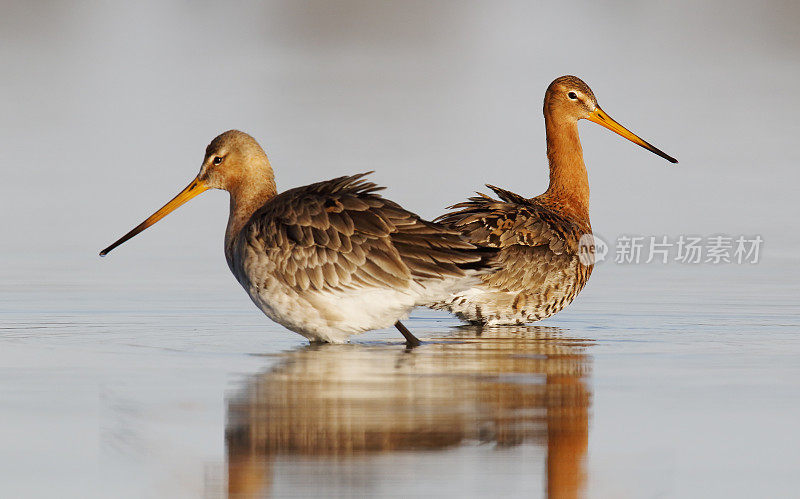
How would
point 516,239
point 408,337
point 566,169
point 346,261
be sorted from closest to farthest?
point 346,261 → point 408,337 → point 516,239 → point 566,169

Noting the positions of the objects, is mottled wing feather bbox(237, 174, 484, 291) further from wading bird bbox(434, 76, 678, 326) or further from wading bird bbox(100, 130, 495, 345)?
wading bird bbox(434, 76, 678, 326)

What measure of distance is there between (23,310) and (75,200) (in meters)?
4.88

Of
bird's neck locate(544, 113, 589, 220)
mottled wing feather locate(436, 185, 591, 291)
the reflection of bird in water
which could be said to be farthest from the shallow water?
bird's neck locate(544, 113, 589, 220)

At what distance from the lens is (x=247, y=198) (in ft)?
32.1

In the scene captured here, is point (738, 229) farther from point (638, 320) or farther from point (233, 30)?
point (233, 30)

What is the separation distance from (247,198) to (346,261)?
137 centimetres

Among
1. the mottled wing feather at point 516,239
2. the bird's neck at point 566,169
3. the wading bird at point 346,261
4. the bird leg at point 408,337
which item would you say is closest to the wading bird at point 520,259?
the mottled wing feather at point 516,239

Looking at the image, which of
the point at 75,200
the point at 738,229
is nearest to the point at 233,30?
the point at 75,200

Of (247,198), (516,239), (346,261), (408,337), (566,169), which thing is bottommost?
(408,337)

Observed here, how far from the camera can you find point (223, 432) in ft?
21.1

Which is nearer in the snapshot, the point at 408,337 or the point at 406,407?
the point at 406,407

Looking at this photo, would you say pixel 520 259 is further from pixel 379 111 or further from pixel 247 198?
pixel 379 111

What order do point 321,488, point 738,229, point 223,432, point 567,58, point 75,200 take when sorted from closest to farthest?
1. point 321,488
2. point 223,432
3. point 738,229
4. point 75,200
5. point 567,58

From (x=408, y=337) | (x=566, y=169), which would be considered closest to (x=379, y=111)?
(x=566, y=169)
